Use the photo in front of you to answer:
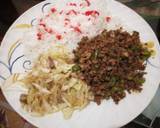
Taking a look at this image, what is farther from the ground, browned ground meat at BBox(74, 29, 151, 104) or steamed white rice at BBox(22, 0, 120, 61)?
steamed white rice at BBox(22, 0, 120, 61)

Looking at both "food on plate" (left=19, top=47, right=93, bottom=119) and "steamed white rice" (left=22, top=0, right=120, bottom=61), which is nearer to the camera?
"food on plate" (left=19, top=47, right=93, bottom=119)

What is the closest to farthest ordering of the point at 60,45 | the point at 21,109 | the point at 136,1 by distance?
the point at 21,109, the point at 60,45, the point at 136,1

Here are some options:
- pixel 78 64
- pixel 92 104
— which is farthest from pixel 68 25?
pixel 92 104

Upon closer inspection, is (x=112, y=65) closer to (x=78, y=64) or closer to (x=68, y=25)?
(x=78, y=64)

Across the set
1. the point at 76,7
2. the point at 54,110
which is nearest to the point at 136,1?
the point at 76,7

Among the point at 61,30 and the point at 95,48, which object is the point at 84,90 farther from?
the point at 61,30
